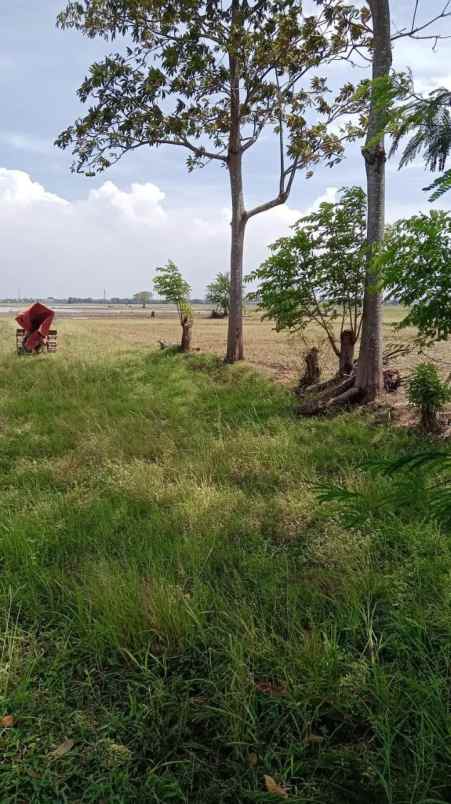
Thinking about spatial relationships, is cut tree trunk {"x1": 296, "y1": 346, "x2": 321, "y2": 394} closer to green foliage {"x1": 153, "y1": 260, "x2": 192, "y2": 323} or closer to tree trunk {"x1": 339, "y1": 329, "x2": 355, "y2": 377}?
tree trunk {"x1": 339, "y1": 329, "x2": 355, "y2": 377}

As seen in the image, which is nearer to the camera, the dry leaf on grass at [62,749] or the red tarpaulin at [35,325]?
the dry leaf on grass at [62,749]

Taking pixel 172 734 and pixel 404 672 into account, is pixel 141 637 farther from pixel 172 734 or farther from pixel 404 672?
pixel 404 672

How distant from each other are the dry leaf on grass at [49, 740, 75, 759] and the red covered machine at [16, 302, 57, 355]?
15837 millimetres

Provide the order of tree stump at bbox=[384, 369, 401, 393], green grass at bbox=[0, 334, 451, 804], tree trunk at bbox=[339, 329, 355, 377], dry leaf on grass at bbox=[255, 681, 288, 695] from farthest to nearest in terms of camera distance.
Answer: tree trunk at bbox=[339, 329, 355, 377], tree stump at bbox=[384, 369, 401, 393], dry leaf on grass at bbox=[255, 681, 288, 695], green grass at bbox=[0, 334, 451, 804]

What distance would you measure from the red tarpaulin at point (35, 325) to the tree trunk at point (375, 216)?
12619 millimetres

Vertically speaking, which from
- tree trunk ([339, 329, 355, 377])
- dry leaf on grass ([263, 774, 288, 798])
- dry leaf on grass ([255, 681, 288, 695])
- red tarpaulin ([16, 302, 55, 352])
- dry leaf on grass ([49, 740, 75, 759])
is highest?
red tarpaulin ([16, 302, 55, 352])

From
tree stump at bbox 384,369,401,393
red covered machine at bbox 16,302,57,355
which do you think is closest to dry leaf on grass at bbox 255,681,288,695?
tree stump at bbox 384,369,401,393

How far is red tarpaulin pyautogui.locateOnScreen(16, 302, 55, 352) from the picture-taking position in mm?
16250

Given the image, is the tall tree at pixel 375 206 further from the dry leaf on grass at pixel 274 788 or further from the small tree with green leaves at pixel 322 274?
the dry leaf on grass at pixel 274 788

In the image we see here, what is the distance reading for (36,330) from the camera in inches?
648

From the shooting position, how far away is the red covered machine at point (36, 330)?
640 inches

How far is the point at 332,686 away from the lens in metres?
2.12

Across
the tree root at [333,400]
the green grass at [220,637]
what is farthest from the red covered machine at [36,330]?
the green grass at [220,637]

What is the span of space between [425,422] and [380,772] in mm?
4753
